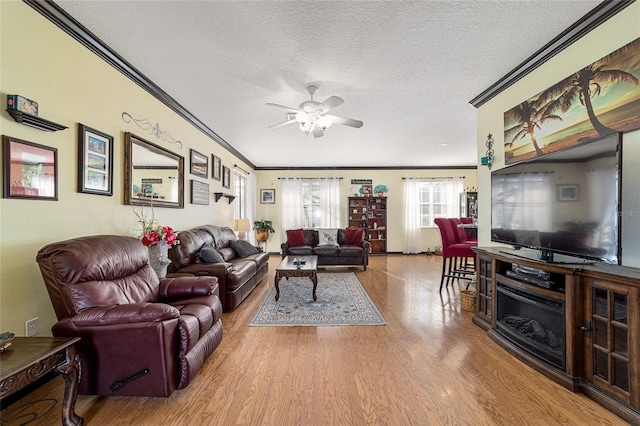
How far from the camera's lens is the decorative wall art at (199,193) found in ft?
14.1

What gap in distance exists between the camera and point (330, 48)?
240 cm

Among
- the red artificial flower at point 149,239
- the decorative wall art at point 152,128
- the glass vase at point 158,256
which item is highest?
the decorative wall art at point 152,128

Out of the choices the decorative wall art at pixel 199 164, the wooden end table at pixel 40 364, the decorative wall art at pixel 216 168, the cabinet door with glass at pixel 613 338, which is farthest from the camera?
the decorative wall art at pixel 216 168

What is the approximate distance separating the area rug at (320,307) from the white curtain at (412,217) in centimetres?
404

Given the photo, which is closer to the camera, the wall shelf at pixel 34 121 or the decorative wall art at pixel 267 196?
the wall shelf at pixel 34 121

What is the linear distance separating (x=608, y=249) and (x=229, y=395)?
2610mm

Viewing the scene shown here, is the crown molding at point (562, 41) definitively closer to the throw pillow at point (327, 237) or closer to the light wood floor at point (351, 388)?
the light wood floor at point (351, 388)

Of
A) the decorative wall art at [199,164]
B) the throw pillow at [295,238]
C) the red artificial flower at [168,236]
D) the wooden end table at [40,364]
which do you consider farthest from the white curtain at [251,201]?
the wooden end table at [40,364]

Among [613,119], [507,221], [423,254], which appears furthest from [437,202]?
[613,119]

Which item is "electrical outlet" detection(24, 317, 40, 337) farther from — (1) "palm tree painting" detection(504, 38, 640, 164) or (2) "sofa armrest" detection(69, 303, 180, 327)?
(1) "palm tree painting" detection(504, 38, 640, 164)

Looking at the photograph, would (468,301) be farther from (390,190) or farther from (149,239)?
(390,190)

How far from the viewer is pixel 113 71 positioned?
8.63 feet

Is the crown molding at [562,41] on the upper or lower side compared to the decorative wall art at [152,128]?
upper

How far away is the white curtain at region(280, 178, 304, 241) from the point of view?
8195mm
